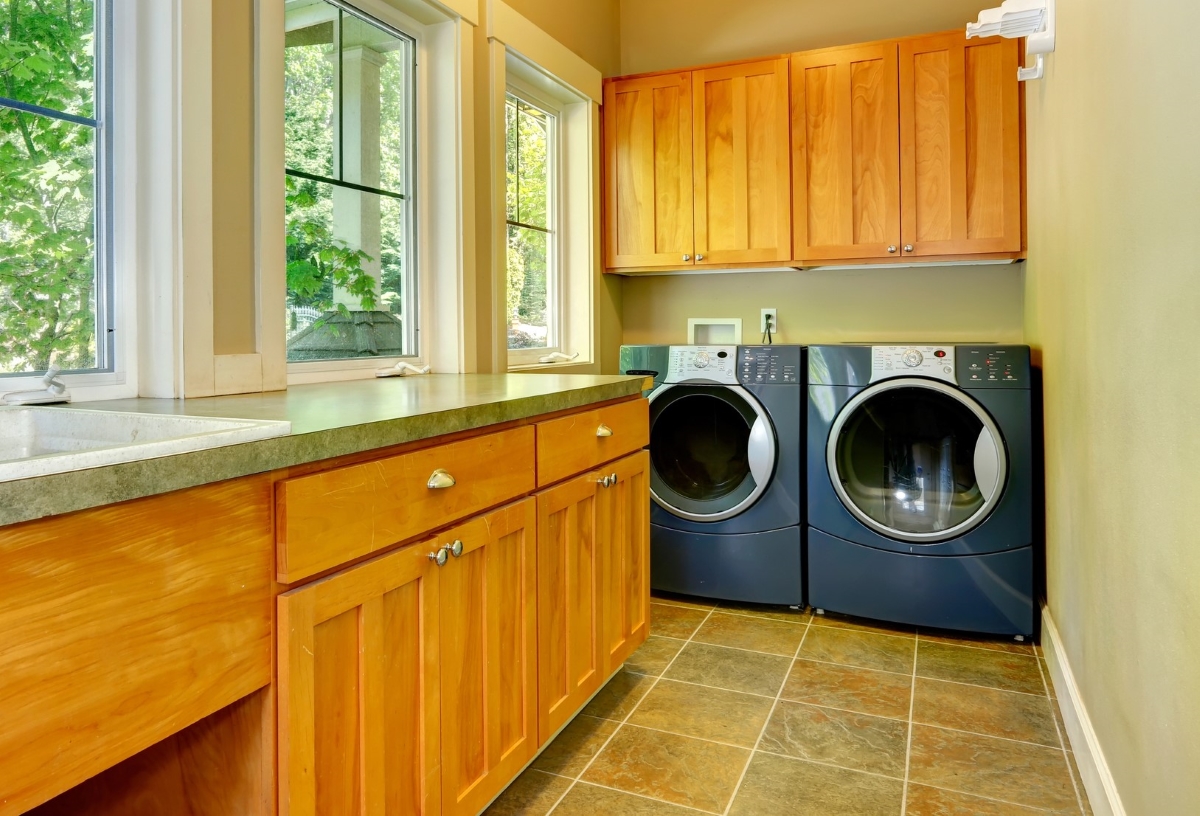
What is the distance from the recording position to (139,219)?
151 cm

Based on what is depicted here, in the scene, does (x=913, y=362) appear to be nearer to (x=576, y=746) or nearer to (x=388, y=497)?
(x=576, y=746)

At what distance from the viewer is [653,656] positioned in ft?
8.00

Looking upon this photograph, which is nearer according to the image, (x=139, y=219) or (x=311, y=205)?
(x=139, y=219)

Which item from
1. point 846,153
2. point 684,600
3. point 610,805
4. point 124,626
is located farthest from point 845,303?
point 124,626

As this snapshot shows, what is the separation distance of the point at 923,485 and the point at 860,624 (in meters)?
0.52

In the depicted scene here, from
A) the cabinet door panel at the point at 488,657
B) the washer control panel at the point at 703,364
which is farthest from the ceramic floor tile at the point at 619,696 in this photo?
the washer control panel at the point at 703,364

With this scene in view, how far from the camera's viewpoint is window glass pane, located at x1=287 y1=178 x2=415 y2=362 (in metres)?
1.97

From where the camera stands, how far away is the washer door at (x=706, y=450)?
280 cm

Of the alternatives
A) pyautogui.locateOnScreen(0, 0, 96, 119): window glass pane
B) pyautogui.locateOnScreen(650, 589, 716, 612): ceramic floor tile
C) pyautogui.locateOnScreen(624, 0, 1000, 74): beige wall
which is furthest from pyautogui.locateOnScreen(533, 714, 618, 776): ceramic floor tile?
pyautogui.locateOnScreen(624, 0, 1000, 74): beige wall

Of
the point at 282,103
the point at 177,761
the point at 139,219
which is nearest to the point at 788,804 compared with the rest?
the point at 177,761

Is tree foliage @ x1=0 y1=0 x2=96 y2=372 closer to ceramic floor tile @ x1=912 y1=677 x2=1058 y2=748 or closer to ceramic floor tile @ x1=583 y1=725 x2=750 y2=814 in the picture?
ceramic floor tile @ x1=583 y1=725 x2=750 y2=814

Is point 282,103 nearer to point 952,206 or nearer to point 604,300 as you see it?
point 604,300

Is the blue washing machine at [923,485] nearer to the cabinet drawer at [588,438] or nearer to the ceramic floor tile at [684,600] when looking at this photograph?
the ceramic floor tile at [684,600]

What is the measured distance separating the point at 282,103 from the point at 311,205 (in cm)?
31
